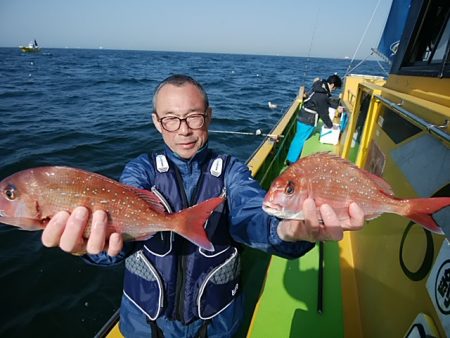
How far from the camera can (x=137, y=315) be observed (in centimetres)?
212

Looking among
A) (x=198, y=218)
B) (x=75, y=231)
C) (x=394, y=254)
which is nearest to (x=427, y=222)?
(x=394, y=254)

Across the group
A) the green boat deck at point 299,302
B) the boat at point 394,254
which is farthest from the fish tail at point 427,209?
the green boat deck at point 299,302

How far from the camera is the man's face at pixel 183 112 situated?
2043mm

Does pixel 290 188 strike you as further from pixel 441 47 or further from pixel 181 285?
pixel 441 47

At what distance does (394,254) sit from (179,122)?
5.85 feet

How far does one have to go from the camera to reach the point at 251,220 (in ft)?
6.25

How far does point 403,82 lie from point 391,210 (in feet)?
6.78

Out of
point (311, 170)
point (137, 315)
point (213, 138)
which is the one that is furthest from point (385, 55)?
point (213, 138)

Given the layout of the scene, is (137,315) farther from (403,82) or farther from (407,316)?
(403,82)

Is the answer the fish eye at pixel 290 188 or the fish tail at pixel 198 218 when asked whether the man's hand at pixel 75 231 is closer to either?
the fish tail at pixel 198 218

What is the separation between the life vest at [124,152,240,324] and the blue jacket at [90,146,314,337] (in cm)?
7

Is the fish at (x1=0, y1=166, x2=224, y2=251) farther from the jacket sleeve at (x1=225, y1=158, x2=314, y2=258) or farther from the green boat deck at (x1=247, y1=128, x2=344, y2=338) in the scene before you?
the green boat deck at (x1=247, y1=128, x2=344, y2=338)

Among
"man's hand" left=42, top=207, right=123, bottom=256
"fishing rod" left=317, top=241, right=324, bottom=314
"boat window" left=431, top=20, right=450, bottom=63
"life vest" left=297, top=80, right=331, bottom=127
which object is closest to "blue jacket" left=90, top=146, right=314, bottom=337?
"man's hand" left=42, top=207, right=123, bottom=256

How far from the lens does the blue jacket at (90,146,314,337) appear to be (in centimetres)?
190
